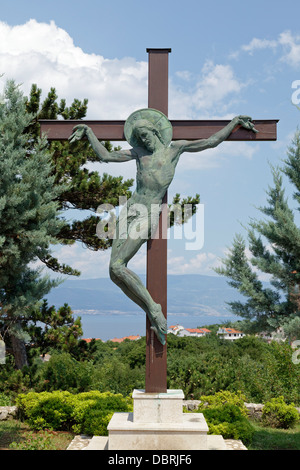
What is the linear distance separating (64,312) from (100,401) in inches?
156

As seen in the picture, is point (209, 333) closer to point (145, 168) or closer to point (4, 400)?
point (4, 400)

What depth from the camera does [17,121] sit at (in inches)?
356

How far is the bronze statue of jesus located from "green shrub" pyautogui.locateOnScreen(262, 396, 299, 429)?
11.5ft

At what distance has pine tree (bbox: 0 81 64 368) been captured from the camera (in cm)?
848

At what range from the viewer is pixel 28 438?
238 inches

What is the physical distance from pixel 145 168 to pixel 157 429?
2.64 metres

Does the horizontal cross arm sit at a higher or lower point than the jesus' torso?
higher

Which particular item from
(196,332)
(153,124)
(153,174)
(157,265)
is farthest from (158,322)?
(196,332)

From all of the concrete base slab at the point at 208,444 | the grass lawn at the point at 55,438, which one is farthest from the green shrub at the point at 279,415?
the concrete base slab at the point at 208,444

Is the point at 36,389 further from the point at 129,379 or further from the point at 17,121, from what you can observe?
the point at 17,121

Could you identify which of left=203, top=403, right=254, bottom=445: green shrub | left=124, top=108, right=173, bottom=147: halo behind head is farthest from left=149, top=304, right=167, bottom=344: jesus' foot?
left=203, top=403, right=254, bottom=445: green shrub

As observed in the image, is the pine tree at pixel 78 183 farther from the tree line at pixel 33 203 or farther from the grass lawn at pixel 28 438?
the grass lawn at pixel 28 438

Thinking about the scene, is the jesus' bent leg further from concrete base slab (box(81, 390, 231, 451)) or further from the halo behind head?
the halo behind head

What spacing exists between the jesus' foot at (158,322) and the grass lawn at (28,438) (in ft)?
6.91
